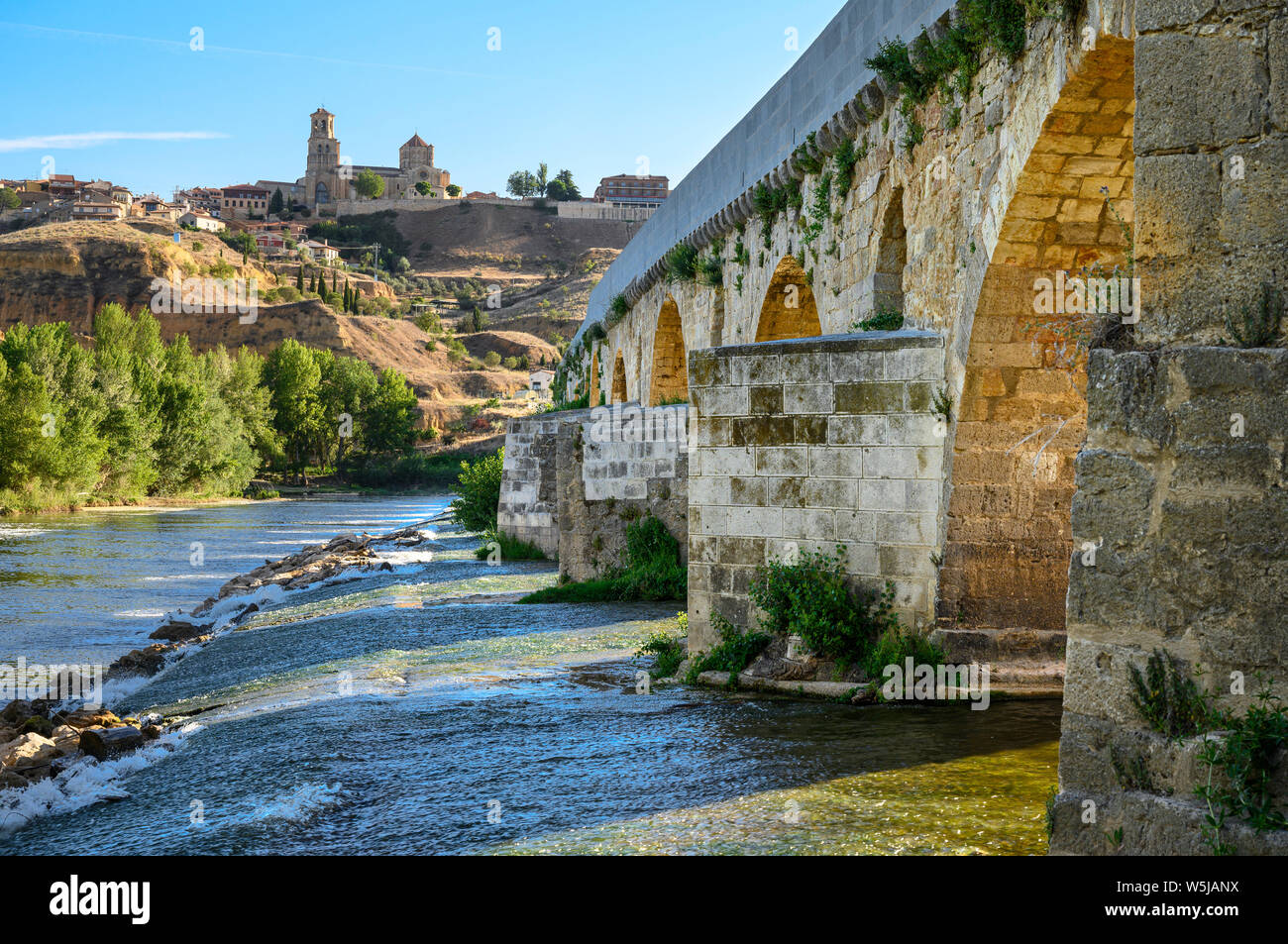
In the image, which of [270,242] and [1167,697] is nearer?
[1167,697]

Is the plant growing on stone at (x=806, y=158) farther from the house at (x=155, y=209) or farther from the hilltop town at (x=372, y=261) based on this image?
the house at (x=155, y=209)

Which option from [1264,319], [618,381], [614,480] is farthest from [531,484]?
[1264,319]

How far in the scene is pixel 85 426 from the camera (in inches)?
1410

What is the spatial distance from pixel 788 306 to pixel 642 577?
370cm

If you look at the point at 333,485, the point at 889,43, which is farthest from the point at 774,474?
the point at 333,485

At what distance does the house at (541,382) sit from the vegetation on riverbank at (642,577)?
60653 millimetres

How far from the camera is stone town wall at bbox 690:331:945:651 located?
7.00 meters

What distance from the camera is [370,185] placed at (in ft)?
418

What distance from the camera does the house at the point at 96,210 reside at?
8938 centimetres

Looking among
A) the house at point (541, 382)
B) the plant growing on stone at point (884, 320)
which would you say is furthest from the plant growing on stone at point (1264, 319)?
the house at point (541, 382)

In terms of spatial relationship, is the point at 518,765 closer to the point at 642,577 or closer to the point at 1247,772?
the point at 1247,772

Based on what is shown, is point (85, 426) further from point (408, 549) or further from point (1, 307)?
point (1, 307)
